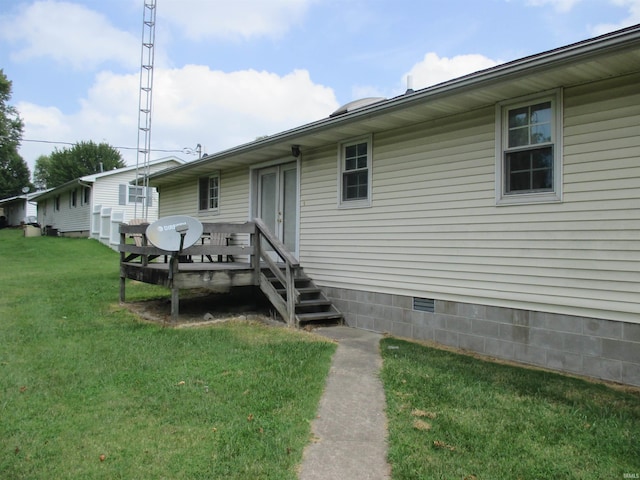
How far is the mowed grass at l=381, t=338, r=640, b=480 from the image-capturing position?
2904mm

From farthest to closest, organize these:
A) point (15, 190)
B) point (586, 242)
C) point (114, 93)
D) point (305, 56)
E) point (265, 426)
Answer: point (15, 190) < point (114, 93) < point (305, 56) < point (586, 242) < point (265, 426)

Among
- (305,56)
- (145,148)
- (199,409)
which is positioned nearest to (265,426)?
(199,409)

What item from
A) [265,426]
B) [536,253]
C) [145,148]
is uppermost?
[145,148]

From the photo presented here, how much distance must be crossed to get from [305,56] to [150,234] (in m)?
12.6

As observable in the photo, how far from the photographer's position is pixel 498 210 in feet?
18.6

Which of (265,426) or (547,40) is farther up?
(547,40)

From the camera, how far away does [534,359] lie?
17.4 feet

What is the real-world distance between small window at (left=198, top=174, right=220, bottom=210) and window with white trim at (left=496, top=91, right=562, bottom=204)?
713 centimetres

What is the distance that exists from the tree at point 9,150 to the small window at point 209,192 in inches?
1277

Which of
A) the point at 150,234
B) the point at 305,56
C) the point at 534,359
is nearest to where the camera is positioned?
the point at 534,359

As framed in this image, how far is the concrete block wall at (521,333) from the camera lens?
4.68 meters

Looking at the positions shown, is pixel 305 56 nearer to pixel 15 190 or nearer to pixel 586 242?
pixel 586 242

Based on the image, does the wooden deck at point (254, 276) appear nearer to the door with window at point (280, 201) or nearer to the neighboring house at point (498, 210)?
the neighboring house at point (498, 210)

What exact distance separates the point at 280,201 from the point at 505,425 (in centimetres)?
654
